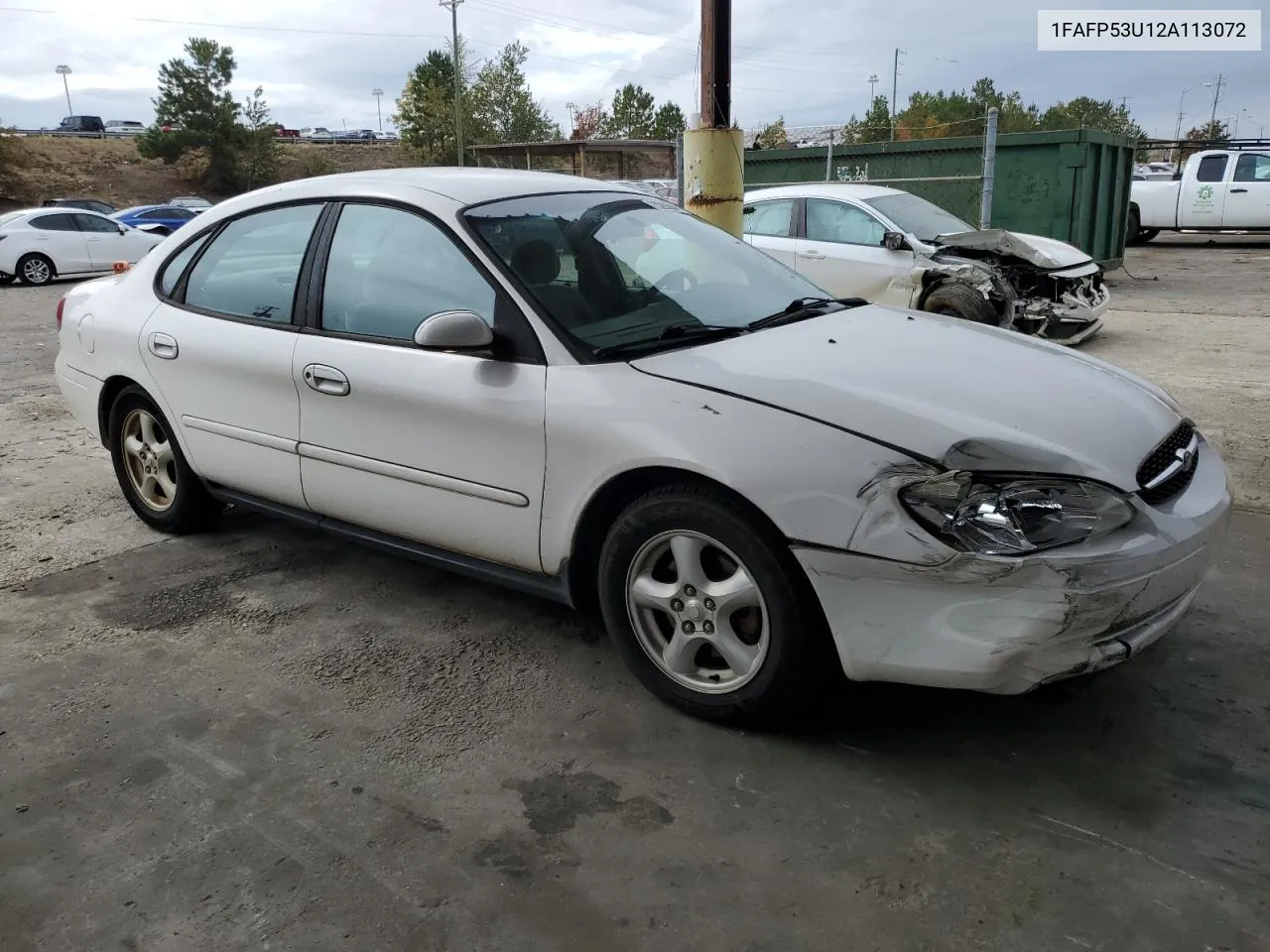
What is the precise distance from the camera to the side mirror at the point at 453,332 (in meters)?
3.05

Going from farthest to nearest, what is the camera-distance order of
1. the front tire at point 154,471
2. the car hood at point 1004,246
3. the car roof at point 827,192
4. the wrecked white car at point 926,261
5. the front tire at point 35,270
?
1. the front tire at point 35,270
2. the car roof at point 827,192
3. the car hood at point 1004,246
4. the wrecked white car at point 926,261
5. the front tire at point 154,471

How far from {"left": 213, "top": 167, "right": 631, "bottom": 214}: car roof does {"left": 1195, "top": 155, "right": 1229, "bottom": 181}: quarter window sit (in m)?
19.2

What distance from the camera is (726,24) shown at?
6.38 m

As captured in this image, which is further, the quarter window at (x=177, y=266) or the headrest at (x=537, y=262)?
the quarter window at (x=177, y=266)

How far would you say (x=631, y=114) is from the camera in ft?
198

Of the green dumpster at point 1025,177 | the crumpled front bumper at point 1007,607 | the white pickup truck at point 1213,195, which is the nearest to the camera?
the crumpled front bumper at point 1007,607

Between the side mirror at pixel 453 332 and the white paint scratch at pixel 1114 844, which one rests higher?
the side mirror at pixel 453 332

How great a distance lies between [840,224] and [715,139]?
340 cm

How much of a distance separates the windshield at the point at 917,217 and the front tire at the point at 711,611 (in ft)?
23.5

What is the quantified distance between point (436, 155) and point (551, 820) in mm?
55710

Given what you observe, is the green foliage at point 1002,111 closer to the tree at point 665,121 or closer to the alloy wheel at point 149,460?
the tree at point 665,121

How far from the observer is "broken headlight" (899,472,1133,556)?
2.48 m

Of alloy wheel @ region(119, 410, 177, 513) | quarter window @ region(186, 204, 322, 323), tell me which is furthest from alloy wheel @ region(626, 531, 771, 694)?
alloy wheel @ region(119, 410, 177, 513)

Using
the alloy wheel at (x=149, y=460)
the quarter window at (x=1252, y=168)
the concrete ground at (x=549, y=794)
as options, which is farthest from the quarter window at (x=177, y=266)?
the quarter window at (x=1252, y=168)
